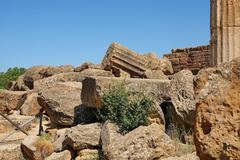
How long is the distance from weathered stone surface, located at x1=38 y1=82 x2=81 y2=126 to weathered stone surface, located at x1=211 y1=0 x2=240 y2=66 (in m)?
3.84

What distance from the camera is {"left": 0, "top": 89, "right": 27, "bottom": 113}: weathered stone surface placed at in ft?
47.8

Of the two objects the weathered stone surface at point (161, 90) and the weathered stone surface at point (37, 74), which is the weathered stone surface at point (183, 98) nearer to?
the weathered stone surface at point (161, 90)

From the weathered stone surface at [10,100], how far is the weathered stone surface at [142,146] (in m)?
9.62

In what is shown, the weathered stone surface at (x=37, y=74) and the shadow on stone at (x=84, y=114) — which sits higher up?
the weathered stone surface at (x=37, y=74)

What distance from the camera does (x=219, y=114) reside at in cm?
312

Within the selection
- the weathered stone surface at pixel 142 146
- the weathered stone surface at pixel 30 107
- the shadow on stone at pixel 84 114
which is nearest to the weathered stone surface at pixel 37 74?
the weathered stone surface at pixel 30 107

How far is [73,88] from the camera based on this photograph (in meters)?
9.39

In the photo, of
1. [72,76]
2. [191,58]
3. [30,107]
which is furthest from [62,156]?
[191,58]

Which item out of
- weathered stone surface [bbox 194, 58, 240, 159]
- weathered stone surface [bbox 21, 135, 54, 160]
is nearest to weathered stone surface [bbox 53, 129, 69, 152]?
weathered stone surface [bbox 21, 135, 54, 160]

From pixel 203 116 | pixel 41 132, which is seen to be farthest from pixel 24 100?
pixel 203 116

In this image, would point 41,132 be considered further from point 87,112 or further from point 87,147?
point 87,147

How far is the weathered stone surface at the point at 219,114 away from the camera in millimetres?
3029

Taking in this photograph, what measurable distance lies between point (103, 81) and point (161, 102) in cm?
104

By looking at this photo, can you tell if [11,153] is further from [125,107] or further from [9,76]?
[9,76]
